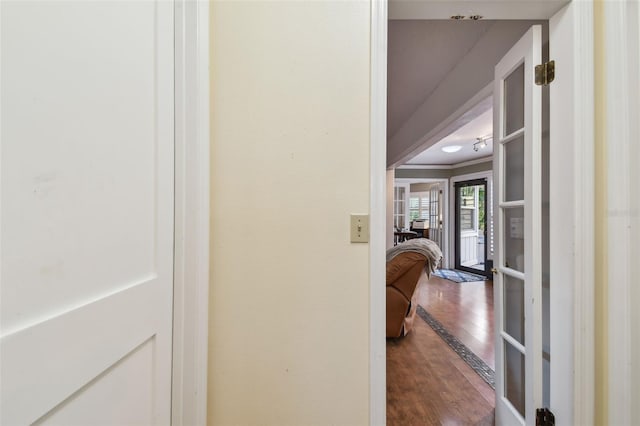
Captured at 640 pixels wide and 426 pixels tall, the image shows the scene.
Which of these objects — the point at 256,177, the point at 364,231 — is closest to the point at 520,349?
the point at 364,231

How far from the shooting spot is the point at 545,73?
47.1 inches

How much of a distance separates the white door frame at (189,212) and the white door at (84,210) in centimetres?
5

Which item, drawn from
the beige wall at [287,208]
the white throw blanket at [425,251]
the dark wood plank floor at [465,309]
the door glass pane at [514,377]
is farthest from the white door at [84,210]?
the dark wood plank floor at [465,309]

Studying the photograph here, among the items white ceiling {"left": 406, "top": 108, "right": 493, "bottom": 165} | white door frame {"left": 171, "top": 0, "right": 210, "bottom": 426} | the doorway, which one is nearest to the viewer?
white door frame {"left": 171, "top": 0, "right": 210, "bottom": 426}

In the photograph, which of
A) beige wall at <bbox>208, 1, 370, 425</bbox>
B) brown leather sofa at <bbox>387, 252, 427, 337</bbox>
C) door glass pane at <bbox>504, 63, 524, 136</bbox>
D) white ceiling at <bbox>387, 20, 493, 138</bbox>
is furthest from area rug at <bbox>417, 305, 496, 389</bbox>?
white ceiling at <bbox>387, 20, 493, 138</bbox>

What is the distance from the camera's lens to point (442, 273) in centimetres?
574

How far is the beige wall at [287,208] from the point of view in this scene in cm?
101

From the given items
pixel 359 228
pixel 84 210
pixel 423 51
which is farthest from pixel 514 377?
pixel 423 51

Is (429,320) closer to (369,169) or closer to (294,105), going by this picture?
(369,169)

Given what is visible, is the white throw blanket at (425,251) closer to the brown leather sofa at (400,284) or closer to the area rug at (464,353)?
the brown leather sofa at (400,284)

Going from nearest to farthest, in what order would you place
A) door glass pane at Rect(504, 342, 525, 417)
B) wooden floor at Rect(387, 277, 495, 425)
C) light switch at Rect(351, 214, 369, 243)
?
light switch at Rect(351, 214, 369, 243) < door glass pane at Rect(504, 342, 525, 417) < wooden floor at Rect(387, 277, 495, 425)

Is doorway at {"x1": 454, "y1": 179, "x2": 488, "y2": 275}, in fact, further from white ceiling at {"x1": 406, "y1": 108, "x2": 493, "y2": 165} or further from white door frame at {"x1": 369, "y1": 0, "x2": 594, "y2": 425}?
white door frame at {"x1": 369, "y1": 0, "x2": 594, "y2": 425}

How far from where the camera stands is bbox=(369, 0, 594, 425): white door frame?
997mm

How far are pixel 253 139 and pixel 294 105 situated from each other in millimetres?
210
